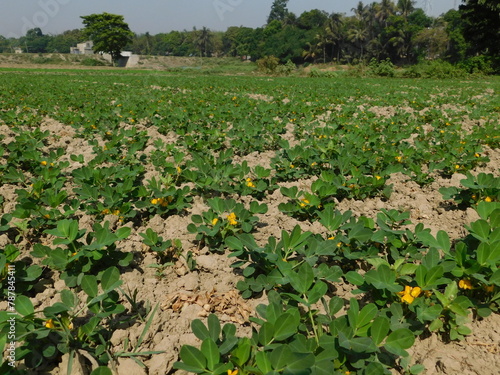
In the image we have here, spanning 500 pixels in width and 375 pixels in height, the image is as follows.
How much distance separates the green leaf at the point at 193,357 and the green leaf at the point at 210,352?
0.02 meters

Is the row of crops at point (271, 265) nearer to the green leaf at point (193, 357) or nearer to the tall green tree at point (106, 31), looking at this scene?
the green leaf at point (193, 357)

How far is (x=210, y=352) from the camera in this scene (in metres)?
1.21

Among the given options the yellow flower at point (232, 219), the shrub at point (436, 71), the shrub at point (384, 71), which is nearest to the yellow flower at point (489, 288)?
the yellow flower at point (232, 219)

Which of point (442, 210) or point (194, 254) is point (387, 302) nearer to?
point (194, 254)

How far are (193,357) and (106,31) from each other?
72456 mm

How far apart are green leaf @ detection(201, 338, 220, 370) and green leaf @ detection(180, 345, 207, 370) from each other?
2 centimetres

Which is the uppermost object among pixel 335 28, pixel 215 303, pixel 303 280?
pixel 335 28

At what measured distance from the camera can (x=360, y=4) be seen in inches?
2534

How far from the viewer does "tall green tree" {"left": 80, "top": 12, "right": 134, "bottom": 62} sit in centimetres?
6056

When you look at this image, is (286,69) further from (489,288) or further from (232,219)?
(489,288)

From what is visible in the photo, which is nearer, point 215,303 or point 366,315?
point 366,315

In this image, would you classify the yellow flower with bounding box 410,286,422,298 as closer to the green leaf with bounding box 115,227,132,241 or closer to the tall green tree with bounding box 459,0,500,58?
the green leaf with bounding box 115,227,132,241

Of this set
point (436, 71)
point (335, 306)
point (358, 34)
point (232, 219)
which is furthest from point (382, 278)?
point (358, 34)

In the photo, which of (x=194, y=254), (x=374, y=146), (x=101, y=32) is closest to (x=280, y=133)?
(x=374, y=146)
